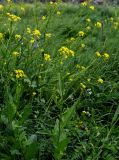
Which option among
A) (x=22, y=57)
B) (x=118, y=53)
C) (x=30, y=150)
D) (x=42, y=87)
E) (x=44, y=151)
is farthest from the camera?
(x=118, y=53)

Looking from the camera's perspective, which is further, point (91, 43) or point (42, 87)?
point (91, 43)

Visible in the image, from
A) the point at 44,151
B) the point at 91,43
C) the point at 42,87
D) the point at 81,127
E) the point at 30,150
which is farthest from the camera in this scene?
the point at 91,43

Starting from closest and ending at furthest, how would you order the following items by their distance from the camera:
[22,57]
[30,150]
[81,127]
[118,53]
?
1. [30,150]
2. [81,127]
3. [22,57]
4. [118,53]

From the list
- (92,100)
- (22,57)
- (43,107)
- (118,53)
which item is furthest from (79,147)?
(118,53)

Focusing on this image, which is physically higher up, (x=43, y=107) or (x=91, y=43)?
(x=43, y=107)

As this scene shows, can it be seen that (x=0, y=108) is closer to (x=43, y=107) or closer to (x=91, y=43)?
(x=43, y=107)

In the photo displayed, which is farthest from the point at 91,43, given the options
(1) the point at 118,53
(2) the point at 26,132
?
(2) the point at 26,132

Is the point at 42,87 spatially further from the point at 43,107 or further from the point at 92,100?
the point at 92,100

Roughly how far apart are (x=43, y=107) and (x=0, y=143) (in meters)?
0.54

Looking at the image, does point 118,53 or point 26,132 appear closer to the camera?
point 26,132

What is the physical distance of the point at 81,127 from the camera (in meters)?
3.04

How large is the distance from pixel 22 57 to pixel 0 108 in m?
0.73

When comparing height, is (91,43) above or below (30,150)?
below

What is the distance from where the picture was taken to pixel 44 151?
9.09 ft
